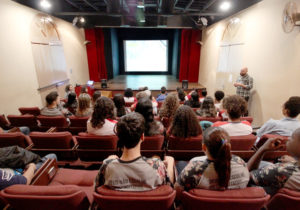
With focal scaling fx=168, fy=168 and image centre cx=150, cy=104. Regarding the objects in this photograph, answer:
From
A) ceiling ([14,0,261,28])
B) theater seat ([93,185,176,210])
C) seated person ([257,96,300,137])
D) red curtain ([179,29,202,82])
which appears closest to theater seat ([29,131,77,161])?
theater seat ([93,185,176,210])

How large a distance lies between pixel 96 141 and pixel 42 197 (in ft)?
2.86

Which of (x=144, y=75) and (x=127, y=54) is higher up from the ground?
(x=127, y=54)

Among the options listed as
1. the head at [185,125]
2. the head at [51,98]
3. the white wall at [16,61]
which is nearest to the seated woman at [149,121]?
the head at [185,125]

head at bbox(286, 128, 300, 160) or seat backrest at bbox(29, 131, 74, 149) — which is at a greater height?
head at bbox(286, 128, 300, 160)

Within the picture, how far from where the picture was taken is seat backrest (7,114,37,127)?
2.68 meters

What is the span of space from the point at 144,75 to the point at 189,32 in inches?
153

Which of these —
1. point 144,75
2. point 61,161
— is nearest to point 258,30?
point 61,161

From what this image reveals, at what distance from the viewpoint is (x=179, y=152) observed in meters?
1.89

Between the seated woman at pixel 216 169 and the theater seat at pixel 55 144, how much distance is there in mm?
1390

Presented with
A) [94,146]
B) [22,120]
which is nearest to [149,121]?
[94,146]

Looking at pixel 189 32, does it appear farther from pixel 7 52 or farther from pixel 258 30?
pixel 7 52

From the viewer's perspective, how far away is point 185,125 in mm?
1787

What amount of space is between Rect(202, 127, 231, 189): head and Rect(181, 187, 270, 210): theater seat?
0.28 feet

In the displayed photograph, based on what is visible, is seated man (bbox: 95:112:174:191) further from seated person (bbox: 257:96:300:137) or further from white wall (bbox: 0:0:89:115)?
white wall (bbox: 0:0:89:115)
